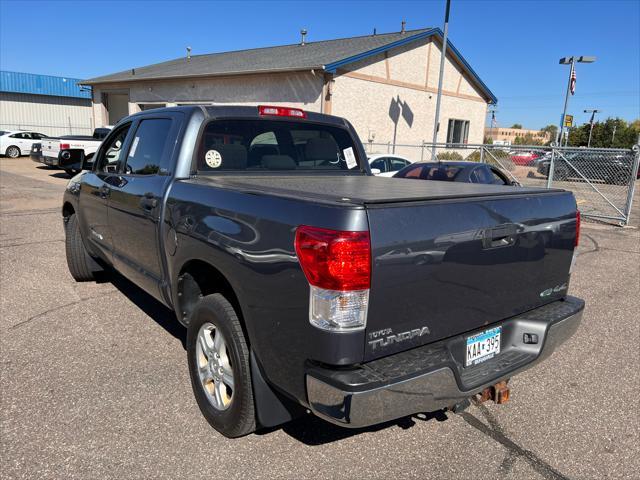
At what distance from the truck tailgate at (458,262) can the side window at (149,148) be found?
79.7 inches

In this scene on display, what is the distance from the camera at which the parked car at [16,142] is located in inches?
1013

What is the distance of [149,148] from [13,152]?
1083 inches

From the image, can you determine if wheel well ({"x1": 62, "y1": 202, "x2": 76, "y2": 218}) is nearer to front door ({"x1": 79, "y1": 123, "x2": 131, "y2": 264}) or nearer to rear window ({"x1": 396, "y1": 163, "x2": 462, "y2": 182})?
front door ({"x1": 79, "y1": 123, "x2": 131, "y2": 264})

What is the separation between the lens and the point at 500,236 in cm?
252

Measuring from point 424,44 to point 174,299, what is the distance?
20718 mm

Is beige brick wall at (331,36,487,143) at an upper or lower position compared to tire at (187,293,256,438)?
upper

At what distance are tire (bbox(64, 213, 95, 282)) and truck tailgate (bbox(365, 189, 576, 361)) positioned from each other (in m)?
4.41

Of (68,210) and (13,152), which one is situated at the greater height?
(68,210)

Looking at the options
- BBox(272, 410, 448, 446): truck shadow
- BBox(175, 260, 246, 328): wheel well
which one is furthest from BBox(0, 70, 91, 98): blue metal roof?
BBox(272, 410, 448, 446): truck shadow

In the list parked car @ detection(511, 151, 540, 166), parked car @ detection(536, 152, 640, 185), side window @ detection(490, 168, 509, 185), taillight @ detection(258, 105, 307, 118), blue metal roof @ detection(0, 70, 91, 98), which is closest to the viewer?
taillight @ detection(258, 105, 307, 118)

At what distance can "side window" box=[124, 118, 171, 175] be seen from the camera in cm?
361

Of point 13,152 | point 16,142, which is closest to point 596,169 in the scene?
point 16,142

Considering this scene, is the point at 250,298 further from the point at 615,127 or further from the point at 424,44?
the point at 615,127

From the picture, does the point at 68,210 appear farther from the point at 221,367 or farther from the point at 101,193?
the point at 221,367
